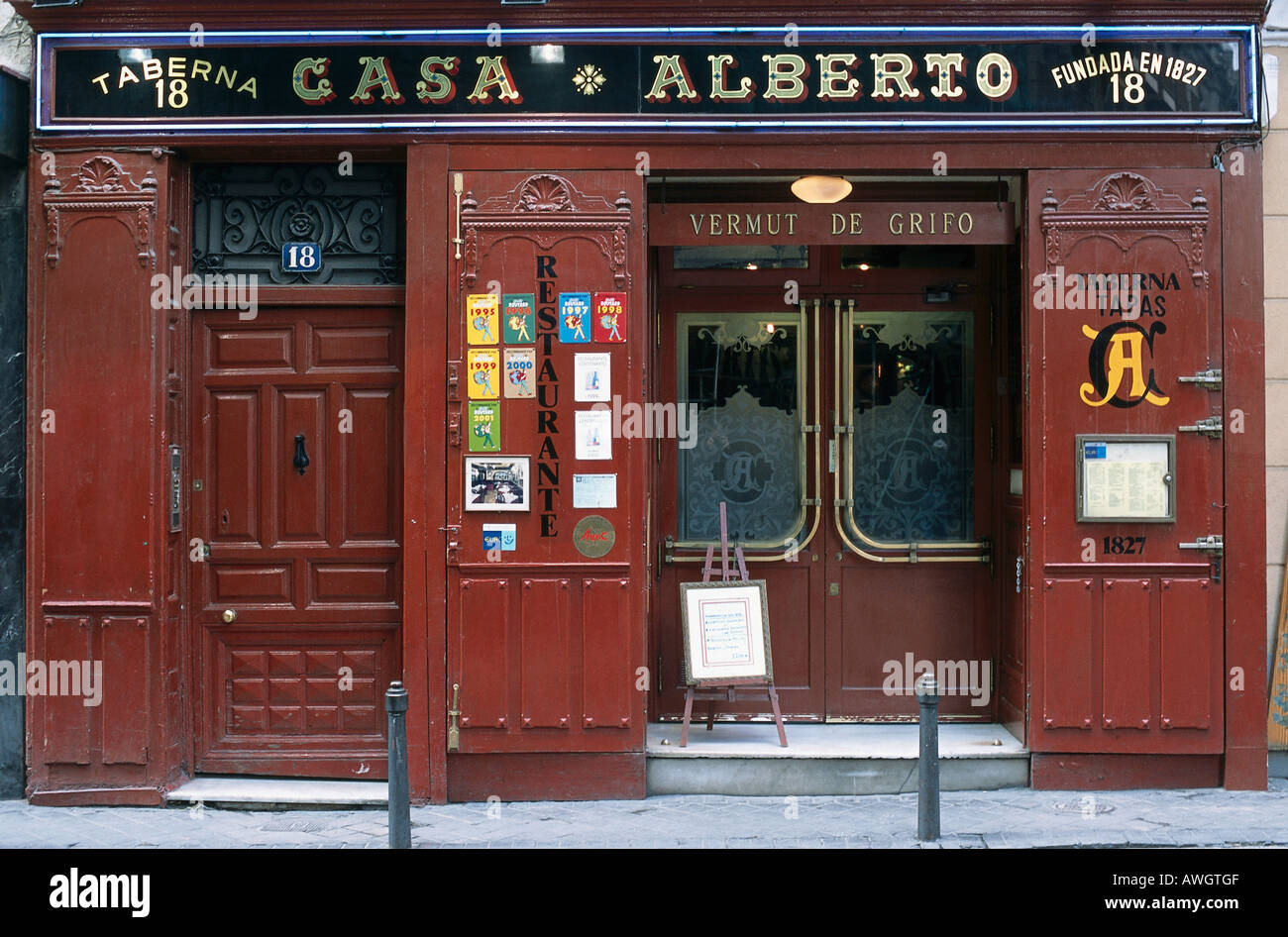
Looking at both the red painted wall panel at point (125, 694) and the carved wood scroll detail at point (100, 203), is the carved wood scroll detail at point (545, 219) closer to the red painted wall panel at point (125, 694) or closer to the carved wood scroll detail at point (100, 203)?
the carved wood scroll detail at point (100, 203)

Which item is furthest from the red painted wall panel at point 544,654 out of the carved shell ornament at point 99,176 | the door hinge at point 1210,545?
the door hinge at point 1210,545

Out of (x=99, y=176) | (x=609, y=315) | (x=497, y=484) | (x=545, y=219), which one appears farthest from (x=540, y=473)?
(x=99, y=176)

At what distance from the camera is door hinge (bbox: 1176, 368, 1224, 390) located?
7715 millimetres

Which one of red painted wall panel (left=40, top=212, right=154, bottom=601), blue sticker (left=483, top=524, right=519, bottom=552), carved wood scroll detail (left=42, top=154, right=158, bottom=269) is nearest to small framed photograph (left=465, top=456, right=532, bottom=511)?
blue sticker (left=483, top=524, right=519, bottom=552)

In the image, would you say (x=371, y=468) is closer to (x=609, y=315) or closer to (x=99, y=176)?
(x=609, y=315)

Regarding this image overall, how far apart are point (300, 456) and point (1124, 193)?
17.9 ft

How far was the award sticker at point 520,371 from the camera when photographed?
7.78 metres

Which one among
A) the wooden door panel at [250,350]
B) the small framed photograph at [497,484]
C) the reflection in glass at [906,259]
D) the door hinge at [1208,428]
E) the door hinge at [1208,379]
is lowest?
the small framed photograph at [497,484]

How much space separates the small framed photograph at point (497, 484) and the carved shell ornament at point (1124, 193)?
13.0 feet

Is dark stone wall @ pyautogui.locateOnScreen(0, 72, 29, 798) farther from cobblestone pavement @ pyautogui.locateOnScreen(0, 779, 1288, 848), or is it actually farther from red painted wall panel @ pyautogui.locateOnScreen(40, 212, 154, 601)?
cobblestone pavement @ pyautogui.locateOnScreen(0, 779, 1288, 848)

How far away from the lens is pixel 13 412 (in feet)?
25.7

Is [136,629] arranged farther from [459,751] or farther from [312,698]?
[459,751]

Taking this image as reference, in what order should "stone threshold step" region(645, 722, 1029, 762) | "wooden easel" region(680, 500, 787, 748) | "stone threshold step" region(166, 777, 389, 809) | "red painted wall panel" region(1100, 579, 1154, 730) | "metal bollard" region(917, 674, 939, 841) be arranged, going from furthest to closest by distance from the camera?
"wooden easel" region(680, 500, 787, 748) → "stone threshold step" region(645, 722, 1029, 762) → "red painted wall panel" region(1100, 579, 1154, 730) → "stone threshold step" region(166, 777, 389, 809) → "metal bollard" region(917, 674, 939, 841)

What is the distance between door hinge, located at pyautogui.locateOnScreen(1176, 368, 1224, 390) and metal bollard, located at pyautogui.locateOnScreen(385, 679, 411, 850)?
5.11 metres
